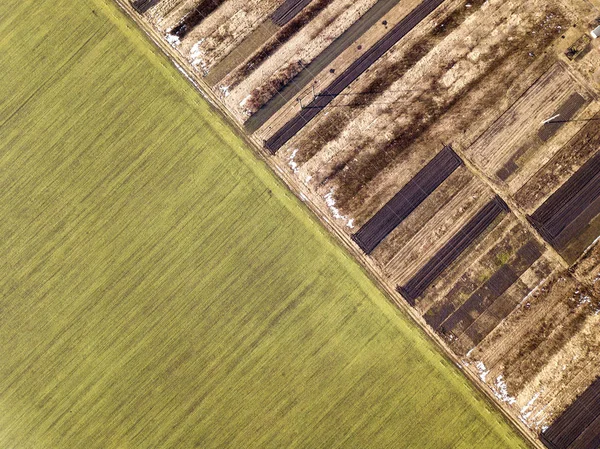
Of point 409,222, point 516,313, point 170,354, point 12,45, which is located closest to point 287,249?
point 409,222

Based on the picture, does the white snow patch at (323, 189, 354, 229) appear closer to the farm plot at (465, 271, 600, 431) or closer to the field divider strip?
the field divider strip

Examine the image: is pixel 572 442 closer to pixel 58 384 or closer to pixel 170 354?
pixel 170 354

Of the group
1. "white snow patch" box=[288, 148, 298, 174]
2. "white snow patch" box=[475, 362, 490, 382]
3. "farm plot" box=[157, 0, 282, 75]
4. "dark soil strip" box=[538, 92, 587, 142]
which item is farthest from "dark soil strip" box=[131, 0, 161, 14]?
"white snow patch" box=[475, 362, 490, 382]

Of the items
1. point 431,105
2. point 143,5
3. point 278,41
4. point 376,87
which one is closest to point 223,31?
point 278,41

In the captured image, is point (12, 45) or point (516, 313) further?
point (12, 45)

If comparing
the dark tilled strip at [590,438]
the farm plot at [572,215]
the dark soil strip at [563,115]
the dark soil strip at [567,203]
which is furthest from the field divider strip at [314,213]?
the farm plot at [572,215]

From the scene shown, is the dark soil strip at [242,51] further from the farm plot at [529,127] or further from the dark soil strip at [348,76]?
the farm plot at [529,127]

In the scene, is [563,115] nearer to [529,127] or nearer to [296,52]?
[529,127]
